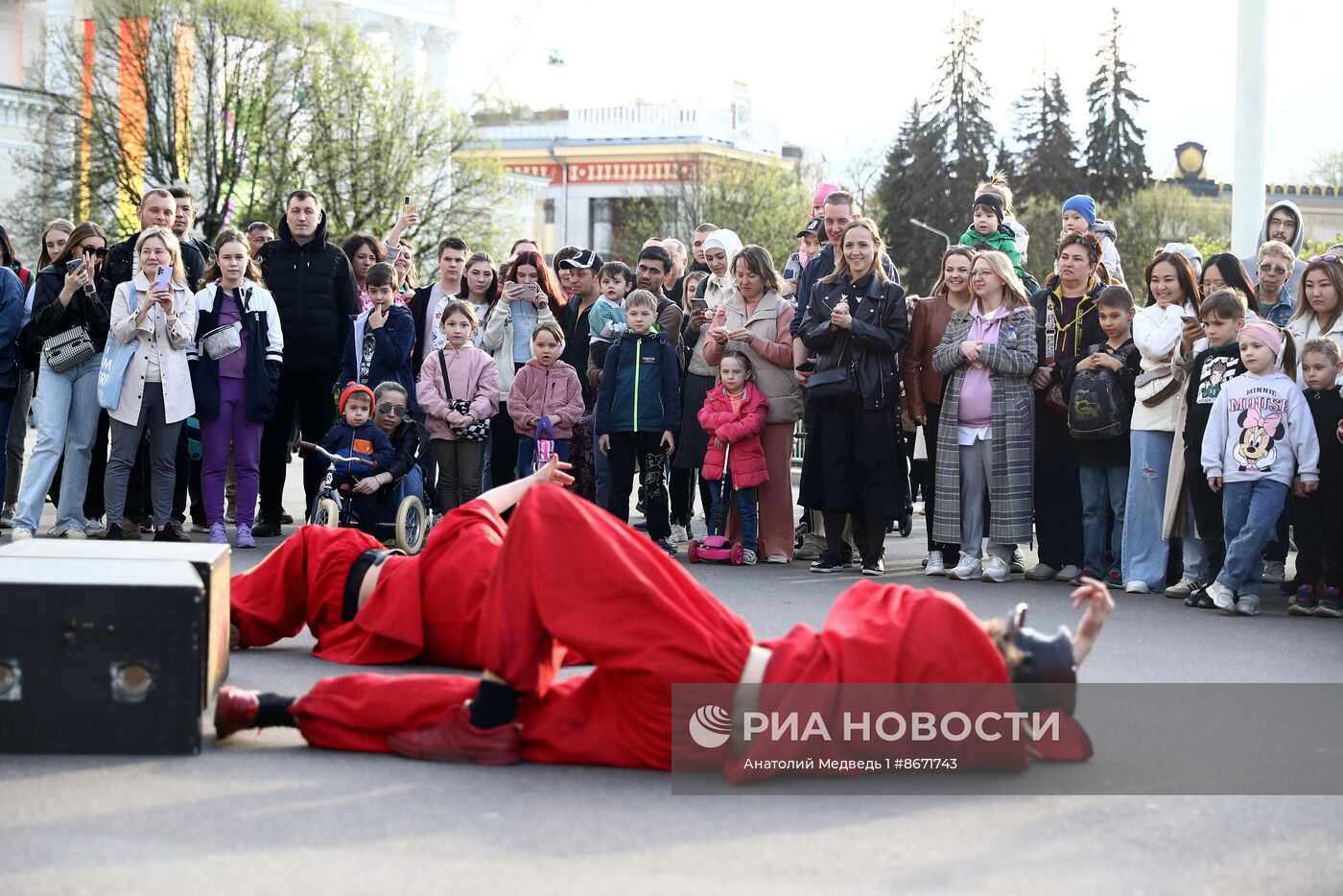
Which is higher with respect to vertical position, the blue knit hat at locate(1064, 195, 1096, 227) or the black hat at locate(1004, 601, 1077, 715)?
the blue knit hat at locate(1064, 195, 1096, 227)

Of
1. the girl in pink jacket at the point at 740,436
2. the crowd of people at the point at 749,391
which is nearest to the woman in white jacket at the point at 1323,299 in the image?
the crowd of people at the point at 749,391

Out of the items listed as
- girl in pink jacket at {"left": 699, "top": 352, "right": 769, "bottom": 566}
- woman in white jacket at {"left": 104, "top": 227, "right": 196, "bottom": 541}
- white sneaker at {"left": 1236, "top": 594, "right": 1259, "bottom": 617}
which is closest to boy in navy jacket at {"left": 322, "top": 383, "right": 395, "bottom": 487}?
woman in white jacket at {"left": 104, "top": 227, "right": 196, "bottom": 541}

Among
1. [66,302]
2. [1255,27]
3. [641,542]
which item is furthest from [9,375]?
[1255,27]

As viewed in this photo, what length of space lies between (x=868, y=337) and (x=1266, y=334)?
2605mm

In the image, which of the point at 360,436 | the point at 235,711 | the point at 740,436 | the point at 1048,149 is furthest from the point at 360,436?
the point at 1048,149

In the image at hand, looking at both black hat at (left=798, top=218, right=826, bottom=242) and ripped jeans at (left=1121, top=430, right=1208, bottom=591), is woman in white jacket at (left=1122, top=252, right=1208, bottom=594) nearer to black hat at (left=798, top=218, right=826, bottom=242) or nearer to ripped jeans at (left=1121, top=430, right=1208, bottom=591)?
ripped jeans at (left=1121, top=430, right=1208, bottom=591)

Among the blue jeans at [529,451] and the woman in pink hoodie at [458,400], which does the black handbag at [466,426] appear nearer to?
the woman in pink hoodie at [458,400]

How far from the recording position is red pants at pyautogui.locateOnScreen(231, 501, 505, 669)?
6766mm

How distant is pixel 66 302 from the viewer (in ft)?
39.1

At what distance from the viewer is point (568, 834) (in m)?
4.83

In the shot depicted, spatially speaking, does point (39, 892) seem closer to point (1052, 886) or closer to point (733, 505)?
point (1052, 886)

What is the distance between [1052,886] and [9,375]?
1027cm

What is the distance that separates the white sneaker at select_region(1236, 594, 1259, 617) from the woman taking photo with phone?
825cm

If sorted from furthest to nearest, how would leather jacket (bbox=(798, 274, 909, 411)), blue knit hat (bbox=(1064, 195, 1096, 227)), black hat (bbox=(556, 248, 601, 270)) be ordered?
black hat (bbox=(556, 248, 601, 270)) < blue knit hat (bbox=(1064, 195, 1096, 227)) < leather jacket (bbox=(798, 274, 909, 411))
